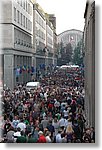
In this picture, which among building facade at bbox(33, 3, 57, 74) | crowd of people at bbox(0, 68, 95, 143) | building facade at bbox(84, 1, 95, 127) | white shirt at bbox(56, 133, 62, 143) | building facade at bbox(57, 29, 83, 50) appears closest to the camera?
white shirt at bbox(56, 133, 62, 143)

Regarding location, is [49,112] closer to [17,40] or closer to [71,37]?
[71,37]

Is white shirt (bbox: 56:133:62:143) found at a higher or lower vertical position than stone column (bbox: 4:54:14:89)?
lower

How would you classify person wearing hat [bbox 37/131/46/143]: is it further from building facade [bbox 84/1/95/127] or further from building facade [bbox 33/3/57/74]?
building facade [bbox 33/3/57/74]

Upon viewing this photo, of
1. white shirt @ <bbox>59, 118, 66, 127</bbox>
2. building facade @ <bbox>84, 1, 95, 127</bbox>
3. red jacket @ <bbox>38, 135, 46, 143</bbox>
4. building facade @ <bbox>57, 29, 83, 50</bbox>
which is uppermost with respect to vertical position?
building facade @ <bbox>57, 29, 83, 50</bbox>

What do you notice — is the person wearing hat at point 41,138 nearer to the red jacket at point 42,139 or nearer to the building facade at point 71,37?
the red jacket at point 42,139

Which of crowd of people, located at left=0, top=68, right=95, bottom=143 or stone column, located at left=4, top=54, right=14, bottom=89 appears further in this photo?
stone column, located at left=4, top=54, right=14, bottom=89

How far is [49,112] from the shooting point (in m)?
12.0

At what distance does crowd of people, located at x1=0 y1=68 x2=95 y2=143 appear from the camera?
428 inches

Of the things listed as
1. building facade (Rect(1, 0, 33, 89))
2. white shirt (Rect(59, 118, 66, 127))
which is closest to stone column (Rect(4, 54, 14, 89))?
building facade (Rect(1, 0, 33, 89))

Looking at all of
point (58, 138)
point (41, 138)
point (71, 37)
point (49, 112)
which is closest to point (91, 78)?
point (71, 37)

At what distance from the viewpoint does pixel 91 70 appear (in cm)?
1142

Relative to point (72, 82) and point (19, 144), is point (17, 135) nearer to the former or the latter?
point (19, 144)

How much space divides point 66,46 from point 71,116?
154cm

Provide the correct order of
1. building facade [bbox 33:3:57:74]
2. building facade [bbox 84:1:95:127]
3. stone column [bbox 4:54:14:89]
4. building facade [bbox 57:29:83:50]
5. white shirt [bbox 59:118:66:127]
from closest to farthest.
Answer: building facade [bbox 84:1:95:127] < white shirt [bbox 59:118:66:127] < stone column [bbox 4:54:14:89] < building facade [bbox 57:29:83:50] < building facade [bbox 33:3:57:74]
